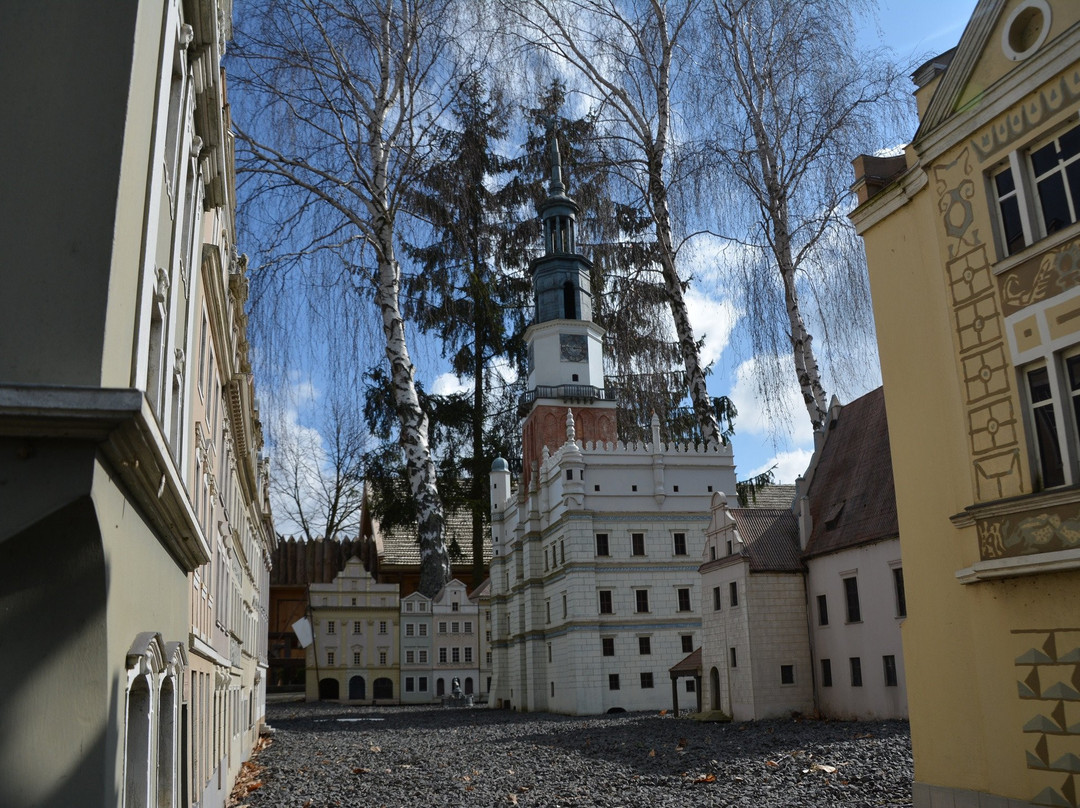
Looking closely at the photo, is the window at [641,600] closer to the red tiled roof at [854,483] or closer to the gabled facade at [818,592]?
the gabled facade at [818,592]

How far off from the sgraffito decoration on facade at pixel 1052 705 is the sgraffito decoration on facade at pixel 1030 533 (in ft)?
2.96

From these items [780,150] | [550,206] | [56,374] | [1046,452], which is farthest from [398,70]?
[56,374]

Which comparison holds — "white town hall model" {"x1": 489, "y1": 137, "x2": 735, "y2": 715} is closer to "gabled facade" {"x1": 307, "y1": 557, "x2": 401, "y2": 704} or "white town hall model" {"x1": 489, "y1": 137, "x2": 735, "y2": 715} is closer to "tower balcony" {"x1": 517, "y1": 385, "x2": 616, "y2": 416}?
"tower balcony" {"x1": 517, "y1": 385, "x2": 616, "y2": 416}

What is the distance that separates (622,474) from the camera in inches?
1738

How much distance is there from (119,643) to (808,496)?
27.9 m

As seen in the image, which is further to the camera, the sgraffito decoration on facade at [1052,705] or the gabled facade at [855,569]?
the gabled facade at [855,569]

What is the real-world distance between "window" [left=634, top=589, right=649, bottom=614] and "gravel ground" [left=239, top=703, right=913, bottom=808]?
39.8ft

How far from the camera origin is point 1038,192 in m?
11.7

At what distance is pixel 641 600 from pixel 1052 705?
33060 mm

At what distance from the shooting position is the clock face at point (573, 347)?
5128cm

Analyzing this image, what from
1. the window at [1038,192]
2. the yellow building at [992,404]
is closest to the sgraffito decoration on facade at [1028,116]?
the yellow building at [992,404]

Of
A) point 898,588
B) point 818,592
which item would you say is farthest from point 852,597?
point 898,588

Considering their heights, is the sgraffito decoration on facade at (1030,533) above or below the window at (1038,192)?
below

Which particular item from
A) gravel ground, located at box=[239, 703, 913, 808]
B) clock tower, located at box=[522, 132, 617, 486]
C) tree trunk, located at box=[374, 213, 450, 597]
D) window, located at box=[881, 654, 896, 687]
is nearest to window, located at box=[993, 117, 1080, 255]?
gravel ground, located at box=[239, 703, 913, 808]
